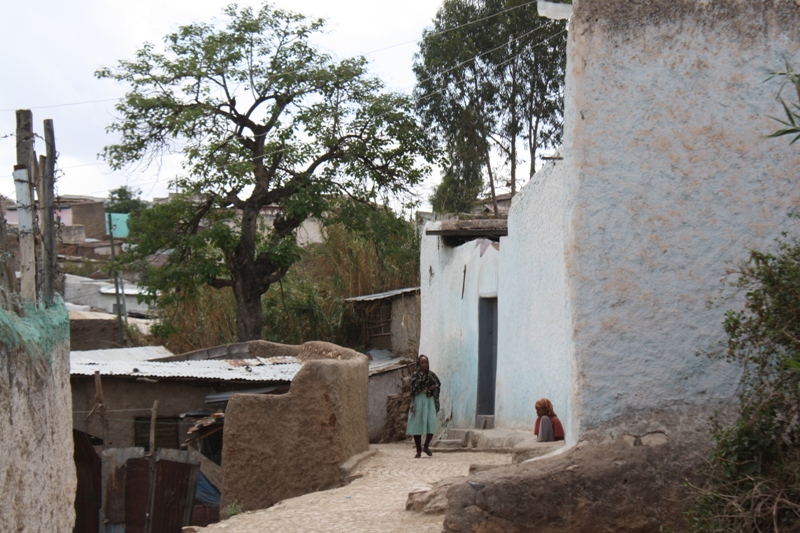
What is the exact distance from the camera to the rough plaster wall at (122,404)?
41.7ft

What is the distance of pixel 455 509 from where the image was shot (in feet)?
16.5

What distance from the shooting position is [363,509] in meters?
7.04

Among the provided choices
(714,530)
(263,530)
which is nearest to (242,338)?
(263,530)

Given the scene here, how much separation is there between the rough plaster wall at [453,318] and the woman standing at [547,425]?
4175 mm

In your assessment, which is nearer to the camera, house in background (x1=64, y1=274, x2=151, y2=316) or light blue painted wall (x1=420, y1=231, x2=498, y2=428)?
light blue painted wall (x1=420, y1=231, x2=498, y2=428)

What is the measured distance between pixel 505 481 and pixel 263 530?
231 centimetres

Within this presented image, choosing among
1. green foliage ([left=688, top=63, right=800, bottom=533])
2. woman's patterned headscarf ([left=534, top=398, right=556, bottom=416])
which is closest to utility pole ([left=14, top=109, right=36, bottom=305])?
woman's patterned headscarf ([left=534, top=398, right=556, bottom=416])

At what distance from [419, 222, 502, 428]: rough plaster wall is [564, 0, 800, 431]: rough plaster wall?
7.31m

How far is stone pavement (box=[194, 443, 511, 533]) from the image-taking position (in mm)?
6367

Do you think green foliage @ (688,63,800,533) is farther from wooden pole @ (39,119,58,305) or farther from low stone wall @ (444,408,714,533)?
wooden pole @ (39,119,58,305)

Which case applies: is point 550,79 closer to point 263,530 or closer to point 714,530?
point 263,530

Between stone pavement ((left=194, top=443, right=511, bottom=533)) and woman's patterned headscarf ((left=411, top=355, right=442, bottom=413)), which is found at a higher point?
woman's patterned headscarf ((left=411, top=355, right=442, bottom=413))

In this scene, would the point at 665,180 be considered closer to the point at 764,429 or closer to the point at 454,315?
the point at 764,429

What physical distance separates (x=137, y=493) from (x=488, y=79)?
15056 millimetres
